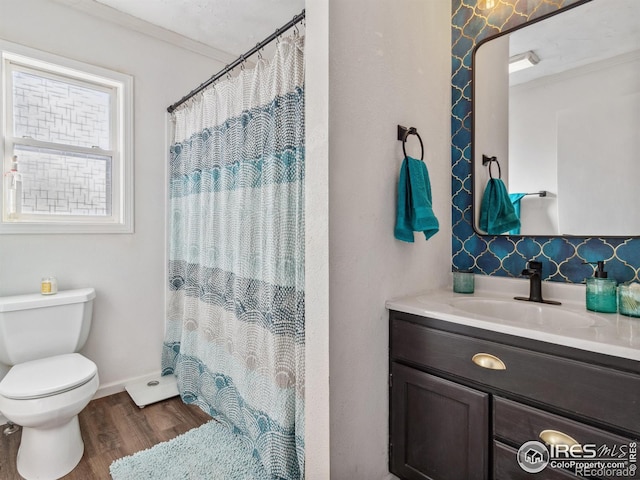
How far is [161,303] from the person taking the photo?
8.05 ft

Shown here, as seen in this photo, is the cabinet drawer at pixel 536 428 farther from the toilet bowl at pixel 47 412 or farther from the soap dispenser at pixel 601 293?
the toilet bowl at pixel 47 412

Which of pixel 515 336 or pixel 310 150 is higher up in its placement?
pixel 310 150

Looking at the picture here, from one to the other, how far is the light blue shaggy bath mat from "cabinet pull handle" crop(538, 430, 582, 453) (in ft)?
3.76

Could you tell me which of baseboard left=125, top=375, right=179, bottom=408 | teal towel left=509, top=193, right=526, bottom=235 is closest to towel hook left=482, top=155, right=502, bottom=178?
teal towel left=509, top=193, right=526, bottom=235

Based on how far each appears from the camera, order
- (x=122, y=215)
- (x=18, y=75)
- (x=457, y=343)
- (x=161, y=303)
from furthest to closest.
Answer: (x=161, y=303) → (x=122, y=215) → (x=18, y=75) → (x=457, y=343)

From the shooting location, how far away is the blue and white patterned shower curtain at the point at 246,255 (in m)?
1.48

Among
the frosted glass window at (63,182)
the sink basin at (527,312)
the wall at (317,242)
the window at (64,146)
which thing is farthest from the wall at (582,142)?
the frosted glass window at (63,182)

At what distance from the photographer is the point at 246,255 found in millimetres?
1725

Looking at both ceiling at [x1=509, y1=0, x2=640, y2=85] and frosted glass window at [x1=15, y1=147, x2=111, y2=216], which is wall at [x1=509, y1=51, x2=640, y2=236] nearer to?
ceiling at [x1=509, y1=0, x2=640, y2=85]

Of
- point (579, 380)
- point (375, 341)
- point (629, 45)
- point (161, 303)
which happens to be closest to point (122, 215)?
point (161, 303)

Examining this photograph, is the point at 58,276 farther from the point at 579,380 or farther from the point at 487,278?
the point at 579,380

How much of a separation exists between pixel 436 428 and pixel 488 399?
0.79ft

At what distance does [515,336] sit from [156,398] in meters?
2.11

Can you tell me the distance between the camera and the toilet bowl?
1.40 m
